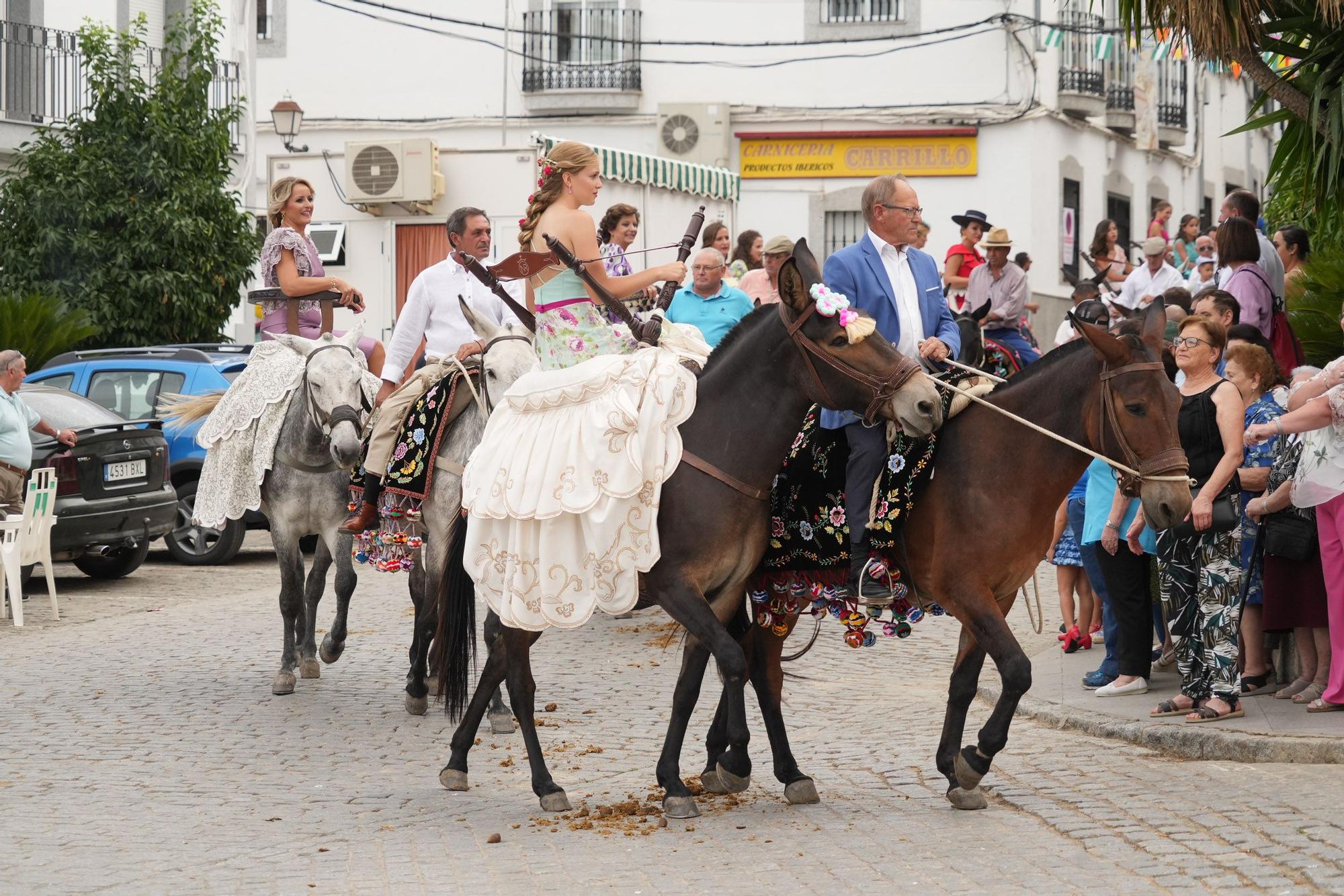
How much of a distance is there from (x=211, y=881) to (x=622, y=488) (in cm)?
210

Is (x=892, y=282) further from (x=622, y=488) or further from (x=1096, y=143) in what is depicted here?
(x=1096, y=143)

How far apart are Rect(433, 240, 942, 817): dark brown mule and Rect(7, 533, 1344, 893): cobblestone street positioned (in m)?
0.57

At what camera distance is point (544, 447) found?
6.85m

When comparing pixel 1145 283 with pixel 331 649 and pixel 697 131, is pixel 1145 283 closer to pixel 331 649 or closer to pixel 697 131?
pixel 331 649

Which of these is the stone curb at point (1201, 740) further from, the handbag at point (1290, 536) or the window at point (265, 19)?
the window at point (265, 19)

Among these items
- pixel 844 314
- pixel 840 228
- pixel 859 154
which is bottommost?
pixel 844 314

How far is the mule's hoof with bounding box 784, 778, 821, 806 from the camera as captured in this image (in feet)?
23.1

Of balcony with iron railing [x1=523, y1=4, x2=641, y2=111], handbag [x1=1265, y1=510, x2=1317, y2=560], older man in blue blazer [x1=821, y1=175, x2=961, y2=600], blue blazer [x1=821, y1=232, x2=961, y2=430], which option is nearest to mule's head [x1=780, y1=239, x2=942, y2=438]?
older man in blue blazer [x1=821, y1=175, x2=961, y2=600]

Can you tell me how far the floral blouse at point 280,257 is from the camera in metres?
10.4

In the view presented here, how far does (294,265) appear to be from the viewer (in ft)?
34.4

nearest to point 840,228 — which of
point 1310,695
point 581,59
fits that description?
point 581,59

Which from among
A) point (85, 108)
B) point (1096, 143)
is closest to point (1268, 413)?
point (85, 108)

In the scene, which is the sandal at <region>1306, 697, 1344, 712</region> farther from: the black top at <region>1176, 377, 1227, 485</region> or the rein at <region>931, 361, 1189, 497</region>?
the rein at <region>931, 361, 1189, 497</region>

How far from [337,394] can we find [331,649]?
177cm
